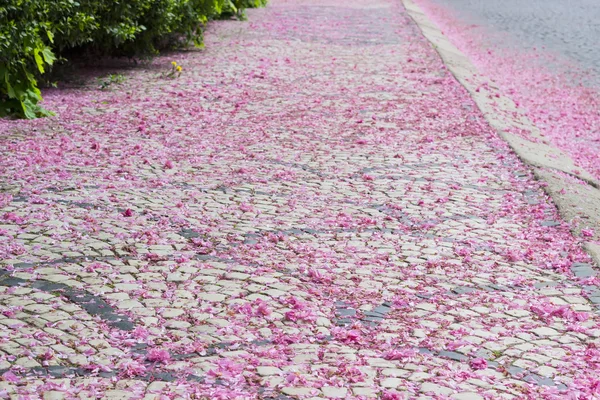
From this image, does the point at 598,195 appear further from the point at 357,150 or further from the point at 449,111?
the point at 449,111

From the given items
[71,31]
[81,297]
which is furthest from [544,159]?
[71,31]

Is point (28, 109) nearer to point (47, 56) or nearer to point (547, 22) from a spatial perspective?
point (47, 56)

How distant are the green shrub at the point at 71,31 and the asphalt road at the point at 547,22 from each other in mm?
5891

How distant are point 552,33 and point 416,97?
778cm

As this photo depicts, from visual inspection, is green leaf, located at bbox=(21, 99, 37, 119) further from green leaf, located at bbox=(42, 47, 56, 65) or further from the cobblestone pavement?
green leaf, located at bbox=(42, 47, 56, 65)

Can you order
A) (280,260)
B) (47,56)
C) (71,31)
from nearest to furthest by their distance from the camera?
1. (280,260)
2. (47,56)
3. (71,31)

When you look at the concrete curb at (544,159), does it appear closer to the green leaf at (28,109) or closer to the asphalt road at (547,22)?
the asphalt road at (547,22)

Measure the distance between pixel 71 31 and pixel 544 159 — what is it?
15.5ft

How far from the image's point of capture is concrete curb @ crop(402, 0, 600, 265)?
579 cm

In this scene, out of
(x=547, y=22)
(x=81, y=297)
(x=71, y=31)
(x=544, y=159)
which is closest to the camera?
(x=81, y=297)

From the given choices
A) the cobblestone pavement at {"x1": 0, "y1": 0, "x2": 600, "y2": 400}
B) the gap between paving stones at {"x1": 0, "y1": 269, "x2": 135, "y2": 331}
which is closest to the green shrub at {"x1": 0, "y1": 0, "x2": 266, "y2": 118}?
the cobblestone pavement at {"x1": 0, "y1": 0, "x2": 600, "y2": 400}

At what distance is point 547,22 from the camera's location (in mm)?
18000

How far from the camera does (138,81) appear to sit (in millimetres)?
10047

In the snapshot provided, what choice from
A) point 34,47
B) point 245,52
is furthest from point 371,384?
point 245,52
